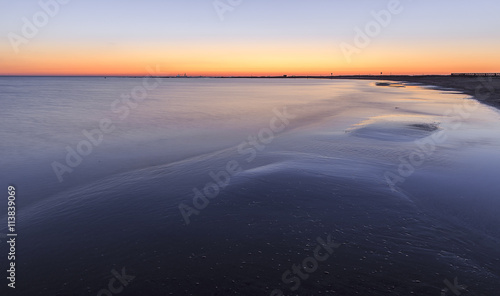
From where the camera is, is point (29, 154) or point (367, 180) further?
point (29, 154)

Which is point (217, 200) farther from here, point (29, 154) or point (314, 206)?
point (29, 154)

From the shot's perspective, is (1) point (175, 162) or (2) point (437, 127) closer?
(1) point (175, 162)

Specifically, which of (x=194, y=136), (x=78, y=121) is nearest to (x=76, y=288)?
(x=194, y=136)

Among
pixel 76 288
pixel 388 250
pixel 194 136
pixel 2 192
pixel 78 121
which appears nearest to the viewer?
pixel 76 288

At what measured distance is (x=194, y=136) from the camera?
20.9m

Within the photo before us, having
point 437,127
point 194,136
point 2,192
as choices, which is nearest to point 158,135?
point 194,136

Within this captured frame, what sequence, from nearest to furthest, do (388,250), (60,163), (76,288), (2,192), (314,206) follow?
(76,288) < (388,250) < (314,206) < (2,192) < (60,163)

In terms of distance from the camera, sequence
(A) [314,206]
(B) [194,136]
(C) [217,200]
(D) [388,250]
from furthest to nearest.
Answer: (B) [194,136] < (C) [217,200] < (A) [314,206] < (D) [388,250]

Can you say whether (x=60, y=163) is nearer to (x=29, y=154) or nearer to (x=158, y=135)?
(x=29, y=154)

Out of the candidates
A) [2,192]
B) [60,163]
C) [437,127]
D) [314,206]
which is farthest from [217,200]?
[437,127]

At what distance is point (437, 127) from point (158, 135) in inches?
822

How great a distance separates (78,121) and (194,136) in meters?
14.0

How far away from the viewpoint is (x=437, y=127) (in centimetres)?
2194

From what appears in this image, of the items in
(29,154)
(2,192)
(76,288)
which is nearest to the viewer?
(76,288)
